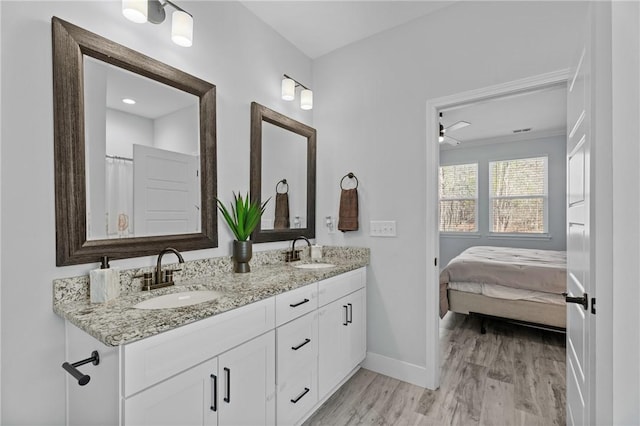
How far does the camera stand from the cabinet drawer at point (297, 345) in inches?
60.8

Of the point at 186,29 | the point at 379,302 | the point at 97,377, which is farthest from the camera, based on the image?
the point at 379,302

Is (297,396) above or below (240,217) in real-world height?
below

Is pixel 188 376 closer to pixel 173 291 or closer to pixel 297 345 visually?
pixel 173 291

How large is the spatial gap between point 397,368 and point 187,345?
5.76 ft

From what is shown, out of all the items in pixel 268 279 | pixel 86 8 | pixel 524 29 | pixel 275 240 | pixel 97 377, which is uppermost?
pixel 524 29

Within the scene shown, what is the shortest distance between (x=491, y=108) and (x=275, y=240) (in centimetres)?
337

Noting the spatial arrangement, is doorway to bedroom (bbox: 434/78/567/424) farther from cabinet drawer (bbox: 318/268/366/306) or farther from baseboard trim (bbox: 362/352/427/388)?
cabinet drawer (bbox: 318/268/366/306)

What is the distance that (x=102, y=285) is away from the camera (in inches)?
49.4

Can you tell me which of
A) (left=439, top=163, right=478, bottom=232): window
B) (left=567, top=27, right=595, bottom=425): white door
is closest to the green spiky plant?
(left=567, top=27, right=595, bottom=425): white door

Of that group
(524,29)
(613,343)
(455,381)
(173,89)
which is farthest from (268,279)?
(524,29)

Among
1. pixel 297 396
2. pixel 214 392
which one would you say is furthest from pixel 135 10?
pixel 297 396

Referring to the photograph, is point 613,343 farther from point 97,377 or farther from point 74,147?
point 74,147

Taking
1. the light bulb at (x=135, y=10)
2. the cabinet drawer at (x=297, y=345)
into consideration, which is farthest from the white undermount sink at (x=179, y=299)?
the light bulb at (x=135, y=10)

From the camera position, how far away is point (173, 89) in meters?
1.71
